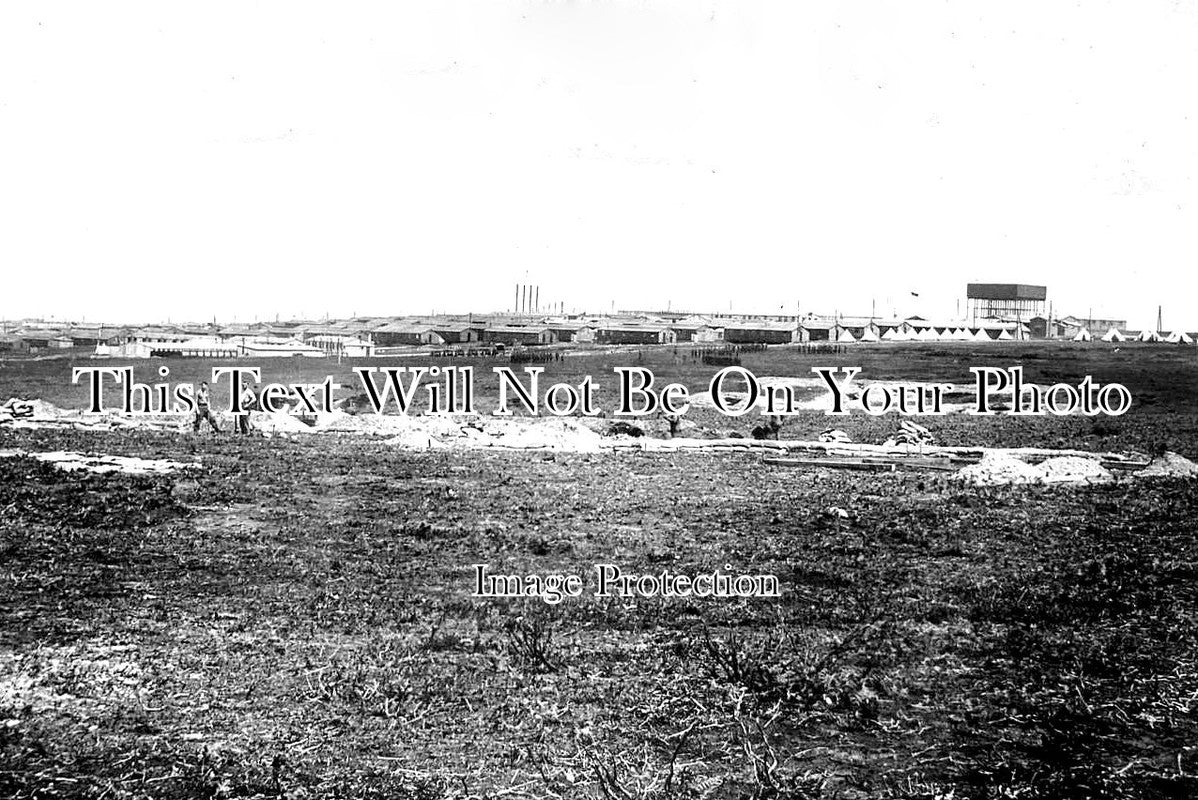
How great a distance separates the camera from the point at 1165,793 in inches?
151

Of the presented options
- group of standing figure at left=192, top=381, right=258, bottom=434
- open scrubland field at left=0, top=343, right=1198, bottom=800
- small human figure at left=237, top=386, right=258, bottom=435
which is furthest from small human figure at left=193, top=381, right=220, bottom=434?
open scrubland field at left=0, top=343, right=1198, bottom=800

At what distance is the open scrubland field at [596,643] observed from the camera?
4.04 meters

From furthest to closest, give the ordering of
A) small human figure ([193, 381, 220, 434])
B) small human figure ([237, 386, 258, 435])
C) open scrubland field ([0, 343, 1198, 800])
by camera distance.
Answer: small human figure ([237, 386, 258, 435]), small human figure ([193, 381, 220, 434]), open scrubland field ([0, 343, 1198, 800])

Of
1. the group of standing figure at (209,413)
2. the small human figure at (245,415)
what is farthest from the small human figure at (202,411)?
the small human figure at (245,415)

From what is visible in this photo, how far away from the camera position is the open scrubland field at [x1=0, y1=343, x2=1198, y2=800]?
4043 mm

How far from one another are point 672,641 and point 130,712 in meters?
3.17

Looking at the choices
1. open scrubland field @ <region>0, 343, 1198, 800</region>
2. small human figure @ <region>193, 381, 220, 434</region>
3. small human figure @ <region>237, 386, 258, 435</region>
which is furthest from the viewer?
small human figure @ <region>237, 386, 258, 435</region>

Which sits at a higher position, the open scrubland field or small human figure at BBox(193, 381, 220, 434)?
small human figure at BBox(193, 381, 220, 434)

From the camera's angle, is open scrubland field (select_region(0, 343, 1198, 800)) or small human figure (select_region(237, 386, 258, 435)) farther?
small human figure (select_region(237, 386, 258, 435))

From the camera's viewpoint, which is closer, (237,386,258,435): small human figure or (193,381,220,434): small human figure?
(193,381,220,434): small human figure

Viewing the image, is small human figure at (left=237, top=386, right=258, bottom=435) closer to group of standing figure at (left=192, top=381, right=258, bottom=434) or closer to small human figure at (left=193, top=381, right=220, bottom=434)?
group of standing figure at (left=192, top=381, right=258, bottom=434)

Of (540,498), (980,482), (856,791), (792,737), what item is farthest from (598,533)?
(980,482)

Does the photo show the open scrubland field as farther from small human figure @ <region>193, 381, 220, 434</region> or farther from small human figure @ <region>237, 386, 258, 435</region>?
small human figure @ <region>237, 386, 258, 435</region>

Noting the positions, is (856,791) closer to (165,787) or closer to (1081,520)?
(165,787)
